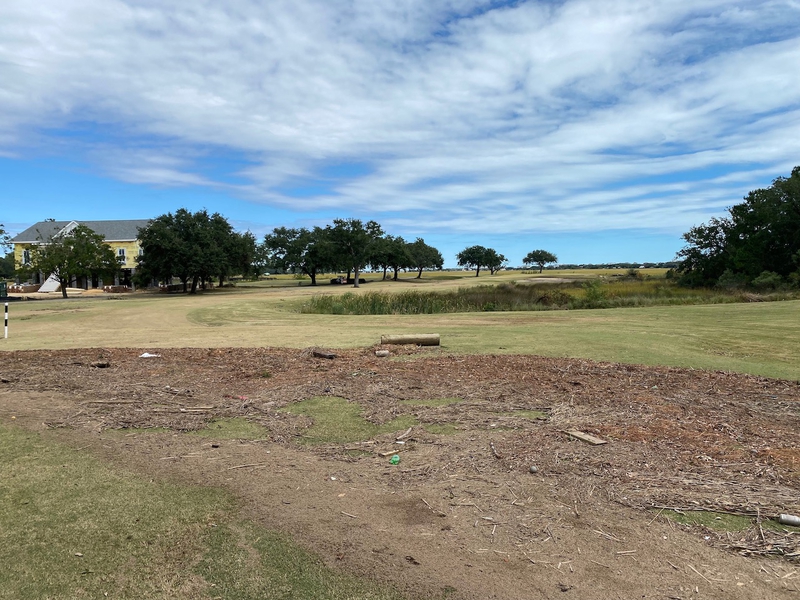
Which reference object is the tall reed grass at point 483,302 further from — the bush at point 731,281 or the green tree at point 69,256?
the green tree at point 69,256

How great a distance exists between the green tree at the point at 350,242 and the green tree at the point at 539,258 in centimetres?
12010

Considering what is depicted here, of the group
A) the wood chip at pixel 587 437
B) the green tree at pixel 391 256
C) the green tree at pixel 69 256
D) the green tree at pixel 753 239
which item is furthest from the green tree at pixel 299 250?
the wood chip at pixel 587 437

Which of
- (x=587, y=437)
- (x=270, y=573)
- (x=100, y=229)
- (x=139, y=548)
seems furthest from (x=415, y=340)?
(x=100, y=229)

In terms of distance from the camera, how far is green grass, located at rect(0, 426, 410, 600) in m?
3.67

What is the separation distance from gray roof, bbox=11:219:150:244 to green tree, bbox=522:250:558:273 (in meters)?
140

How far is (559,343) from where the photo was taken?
15.7 meters

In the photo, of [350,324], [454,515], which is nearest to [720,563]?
[454,515]

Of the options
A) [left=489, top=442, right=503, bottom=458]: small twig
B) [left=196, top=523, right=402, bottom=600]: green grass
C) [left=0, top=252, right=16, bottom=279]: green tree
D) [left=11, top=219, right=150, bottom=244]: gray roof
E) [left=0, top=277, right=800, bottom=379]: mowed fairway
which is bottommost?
[left=196, top=523, right=402, bottom=600]: green grass

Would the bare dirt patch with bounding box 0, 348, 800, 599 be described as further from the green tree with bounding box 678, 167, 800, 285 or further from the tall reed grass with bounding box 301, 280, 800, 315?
the green tree with bounding box 678, 167, 800, 285

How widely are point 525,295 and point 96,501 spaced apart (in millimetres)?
39298

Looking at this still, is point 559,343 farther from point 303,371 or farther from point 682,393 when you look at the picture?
point 303,371

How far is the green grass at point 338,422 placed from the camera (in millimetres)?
7020

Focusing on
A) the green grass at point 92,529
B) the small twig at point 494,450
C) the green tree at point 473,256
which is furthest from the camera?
the green tree at point 473,256

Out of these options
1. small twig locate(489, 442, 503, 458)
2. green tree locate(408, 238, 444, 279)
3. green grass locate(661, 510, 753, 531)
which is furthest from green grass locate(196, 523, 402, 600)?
green tree locate(408, 238, 444, 279)
